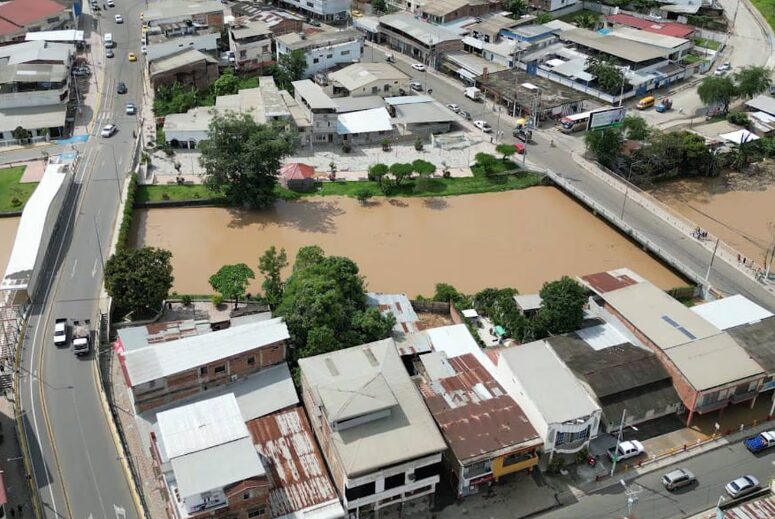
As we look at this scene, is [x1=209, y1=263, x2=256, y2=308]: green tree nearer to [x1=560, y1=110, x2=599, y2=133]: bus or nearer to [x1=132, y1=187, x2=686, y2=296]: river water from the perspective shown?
[x1=132, y1=187, x2=686, y2=296]: river water

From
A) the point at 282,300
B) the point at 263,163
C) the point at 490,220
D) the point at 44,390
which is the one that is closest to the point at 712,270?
the point at 490,220

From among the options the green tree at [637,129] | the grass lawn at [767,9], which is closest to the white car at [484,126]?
the green tree at [637,129]

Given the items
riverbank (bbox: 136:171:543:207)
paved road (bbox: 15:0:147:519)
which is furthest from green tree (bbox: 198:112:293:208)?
paved road (bbox: 15:0:147:519)

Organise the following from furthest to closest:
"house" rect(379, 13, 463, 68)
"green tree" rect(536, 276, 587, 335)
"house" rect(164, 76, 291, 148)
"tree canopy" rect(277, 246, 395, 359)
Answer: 1. "house" rect(379, 13, 463, 68)
2. "house" rect(164, 76, 291, 148)
3. "green tree" rect(536, 276, 587, 335)
4. "tree canopy" rect(277, 246, 395, 359)

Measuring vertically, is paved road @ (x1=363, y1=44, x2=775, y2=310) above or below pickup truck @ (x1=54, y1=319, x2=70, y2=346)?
above

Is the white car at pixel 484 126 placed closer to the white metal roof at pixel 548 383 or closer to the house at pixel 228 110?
the house at pixel 228 110

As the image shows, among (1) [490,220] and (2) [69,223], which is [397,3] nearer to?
(1) [490,220]
